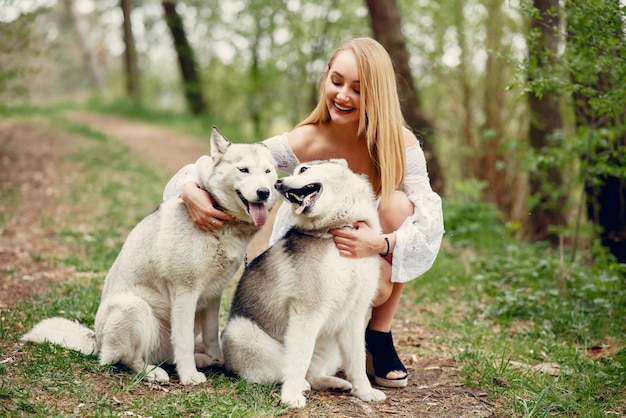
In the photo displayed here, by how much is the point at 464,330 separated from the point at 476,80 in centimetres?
610

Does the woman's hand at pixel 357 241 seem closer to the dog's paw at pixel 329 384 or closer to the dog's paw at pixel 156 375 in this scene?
the dog's paw at pixel 329 384

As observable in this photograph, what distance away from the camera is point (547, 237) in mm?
7496

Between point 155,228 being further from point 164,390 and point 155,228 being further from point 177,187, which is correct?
point 164,390

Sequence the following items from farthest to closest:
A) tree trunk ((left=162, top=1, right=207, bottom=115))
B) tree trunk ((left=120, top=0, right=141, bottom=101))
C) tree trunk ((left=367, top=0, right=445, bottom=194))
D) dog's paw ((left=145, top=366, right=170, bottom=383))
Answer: tree trunk ((left=120, top=0, right=141, bottom=101)), tree trunk ((left=162, top=1, right=207, bottom=115)), tree trunk ((left=367, top=0, right=445, bottom=194)), dog's paw ((left=145, top=366, right=170, bottom=383))

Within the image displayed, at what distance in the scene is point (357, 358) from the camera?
289cm

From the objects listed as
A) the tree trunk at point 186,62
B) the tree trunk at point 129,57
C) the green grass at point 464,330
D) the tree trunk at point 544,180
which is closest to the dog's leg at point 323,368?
the green grass at point 464,330

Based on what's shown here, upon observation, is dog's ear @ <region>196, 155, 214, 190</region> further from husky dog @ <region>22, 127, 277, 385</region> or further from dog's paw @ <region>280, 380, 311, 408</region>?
dog's paw @ <region>280, 380, 311, 408</region>

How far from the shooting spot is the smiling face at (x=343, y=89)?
3.17 meters

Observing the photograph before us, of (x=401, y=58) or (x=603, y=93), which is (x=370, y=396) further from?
(x=401, y=58)

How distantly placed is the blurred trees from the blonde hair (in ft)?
4.06

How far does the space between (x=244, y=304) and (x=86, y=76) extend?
2916 centimetres

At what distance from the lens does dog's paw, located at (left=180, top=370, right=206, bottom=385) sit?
2.89 metres

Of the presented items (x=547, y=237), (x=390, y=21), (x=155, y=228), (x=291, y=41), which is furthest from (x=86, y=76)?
(x=155, y=228)

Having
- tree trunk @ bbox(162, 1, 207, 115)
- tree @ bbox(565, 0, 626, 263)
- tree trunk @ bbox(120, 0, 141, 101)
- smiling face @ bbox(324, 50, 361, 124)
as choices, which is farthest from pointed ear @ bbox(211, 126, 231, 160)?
tree trunk @ bbox(120, 0, 141, 101)
